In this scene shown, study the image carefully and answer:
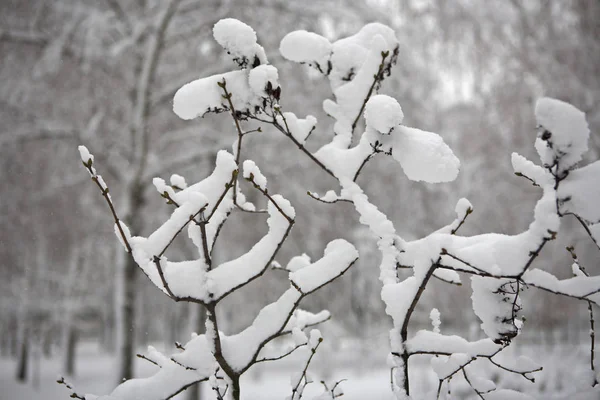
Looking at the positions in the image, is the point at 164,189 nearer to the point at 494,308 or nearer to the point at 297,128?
the point at 297,128

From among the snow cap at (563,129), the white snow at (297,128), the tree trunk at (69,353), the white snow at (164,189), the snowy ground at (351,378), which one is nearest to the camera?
the snow cap at (563,129)

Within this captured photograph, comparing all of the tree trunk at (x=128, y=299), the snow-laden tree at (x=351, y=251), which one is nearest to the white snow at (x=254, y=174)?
the snow-laden tree at (x=351, y=251)

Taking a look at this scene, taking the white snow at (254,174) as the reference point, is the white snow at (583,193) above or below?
below

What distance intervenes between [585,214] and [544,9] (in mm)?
7800

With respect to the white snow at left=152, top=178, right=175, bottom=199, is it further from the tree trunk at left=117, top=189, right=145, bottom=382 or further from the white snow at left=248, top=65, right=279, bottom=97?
the tree trunk at left=117, top=189, right=145, bottom=382

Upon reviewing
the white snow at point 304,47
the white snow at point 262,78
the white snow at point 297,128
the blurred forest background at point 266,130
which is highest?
the blurred forest background at point 266,130

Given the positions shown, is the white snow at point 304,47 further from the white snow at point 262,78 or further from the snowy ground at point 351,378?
the snowy ground at point 351,378

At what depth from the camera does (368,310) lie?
9.66 meters

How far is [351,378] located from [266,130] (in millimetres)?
6612

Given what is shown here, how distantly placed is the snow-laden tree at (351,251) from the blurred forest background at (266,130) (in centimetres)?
357

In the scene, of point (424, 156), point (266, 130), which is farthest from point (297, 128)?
point (266, 130)

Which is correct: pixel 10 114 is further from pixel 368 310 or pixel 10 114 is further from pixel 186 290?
pixel 368 310

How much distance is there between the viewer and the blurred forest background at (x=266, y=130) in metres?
4.99

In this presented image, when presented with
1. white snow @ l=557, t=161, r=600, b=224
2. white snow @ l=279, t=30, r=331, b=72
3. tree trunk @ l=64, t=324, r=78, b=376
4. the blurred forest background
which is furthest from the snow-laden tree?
tree trunk @ l=64, t=324, r=78, b=376
